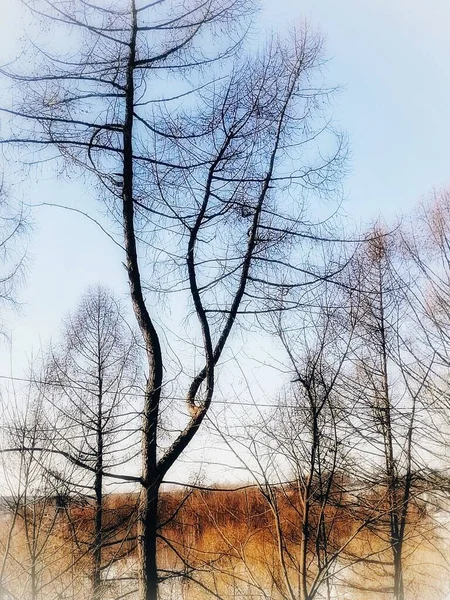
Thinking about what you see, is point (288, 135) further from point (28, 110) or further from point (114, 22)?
point (28, 110)

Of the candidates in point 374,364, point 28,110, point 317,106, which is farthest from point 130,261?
point 374,364

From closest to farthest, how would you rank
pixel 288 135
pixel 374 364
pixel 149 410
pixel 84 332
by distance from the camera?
pixel 149 410, pixel 288 135, pixel 374 364, pixel 84 332

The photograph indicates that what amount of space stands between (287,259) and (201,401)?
1567 millimetres

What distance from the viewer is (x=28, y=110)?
498 cm

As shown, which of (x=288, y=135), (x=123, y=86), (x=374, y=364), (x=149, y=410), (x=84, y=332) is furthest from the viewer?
(x=84, y=332)

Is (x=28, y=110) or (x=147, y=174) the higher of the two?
(x=28, y=110)

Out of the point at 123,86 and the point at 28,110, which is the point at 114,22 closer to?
the point at 123,86

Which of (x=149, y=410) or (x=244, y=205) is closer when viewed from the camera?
(x=149, y=410)

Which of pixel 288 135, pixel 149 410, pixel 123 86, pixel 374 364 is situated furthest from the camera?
pixel 374 364

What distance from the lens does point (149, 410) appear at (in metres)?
4.96

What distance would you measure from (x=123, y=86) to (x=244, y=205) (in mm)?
1552

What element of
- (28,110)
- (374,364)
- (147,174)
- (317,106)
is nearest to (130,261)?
(147,174)

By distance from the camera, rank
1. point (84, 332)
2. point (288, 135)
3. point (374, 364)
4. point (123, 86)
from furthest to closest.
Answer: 1. point (84, 332)
2. point (374, 364)
3. point (288, 135)
4. point (123, 86)

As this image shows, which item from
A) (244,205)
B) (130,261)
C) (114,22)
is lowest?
(130,261)
